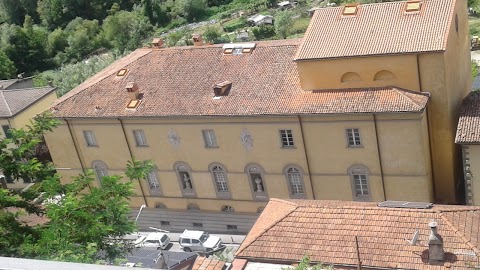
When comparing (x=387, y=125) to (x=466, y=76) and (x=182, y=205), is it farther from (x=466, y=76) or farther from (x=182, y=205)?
(x=182, y=205)

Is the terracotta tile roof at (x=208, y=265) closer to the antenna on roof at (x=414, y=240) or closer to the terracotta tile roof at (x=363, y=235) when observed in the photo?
the terracotta tile roof at (x=363, y=235)

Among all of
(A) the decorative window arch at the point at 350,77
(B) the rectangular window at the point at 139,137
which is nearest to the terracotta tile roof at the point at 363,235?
(A) the decorative window arch at the point at 350,77

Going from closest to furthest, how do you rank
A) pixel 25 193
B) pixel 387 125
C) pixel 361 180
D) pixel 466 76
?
pixel 25 193 → pixel 387 125 → pixel 361 180 → pixel 466 76

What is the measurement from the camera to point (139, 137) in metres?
35.5

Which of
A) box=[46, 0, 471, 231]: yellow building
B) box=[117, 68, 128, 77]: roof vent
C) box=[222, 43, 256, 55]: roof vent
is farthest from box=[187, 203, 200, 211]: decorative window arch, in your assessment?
box=[222, 43, 256, 55]: roof vent

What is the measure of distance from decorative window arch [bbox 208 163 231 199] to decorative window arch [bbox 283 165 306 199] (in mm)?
3798

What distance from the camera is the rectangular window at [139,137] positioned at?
116ft

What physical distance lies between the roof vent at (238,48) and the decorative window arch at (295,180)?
7663 mm

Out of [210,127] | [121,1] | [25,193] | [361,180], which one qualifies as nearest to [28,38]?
[121,1]

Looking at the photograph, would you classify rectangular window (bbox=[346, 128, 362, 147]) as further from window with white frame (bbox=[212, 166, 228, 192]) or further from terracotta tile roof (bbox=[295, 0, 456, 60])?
window with white frame (bbox=[212, 166, 228, 192])

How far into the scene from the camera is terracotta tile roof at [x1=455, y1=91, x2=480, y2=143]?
1095 inches

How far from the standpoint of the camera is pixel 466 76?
34531 mm

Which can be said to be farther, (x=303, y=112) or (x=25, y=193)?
(x=303, y=112)

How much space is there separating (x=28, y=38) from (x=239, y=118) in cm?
6733
